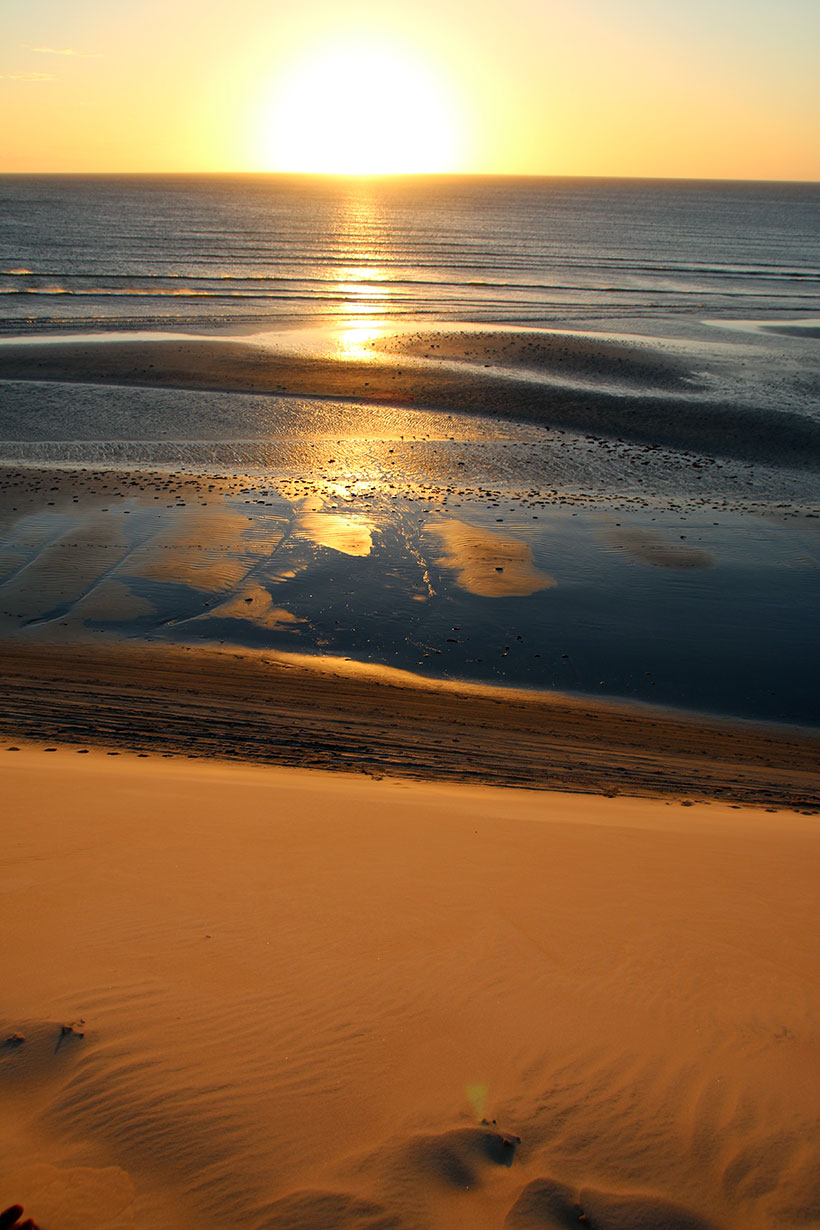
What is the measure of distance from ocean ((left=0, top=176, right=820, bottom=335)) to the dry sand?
35.4m

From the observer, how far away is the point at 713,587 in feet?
43.9

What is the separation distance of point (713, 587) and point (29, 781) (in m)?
10.7

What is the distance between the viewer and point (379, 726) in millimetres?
8922

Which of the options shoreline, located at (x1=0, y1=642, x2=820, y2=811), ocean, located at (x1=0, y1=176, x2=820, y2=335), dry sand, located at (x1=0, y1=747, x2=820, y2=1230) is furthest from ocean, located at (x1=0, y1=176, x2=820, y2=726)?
dry sand, located at (x1=0, y1=747, x2=820, y2=1230)

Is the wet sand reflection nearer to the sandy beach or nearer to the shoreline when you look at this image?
the sandy beach

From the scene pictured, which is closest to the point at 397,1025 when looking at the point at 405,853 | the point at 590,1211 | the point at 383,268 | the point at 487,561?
the point at 590,1211

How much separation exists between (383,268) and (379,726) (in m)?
57.4

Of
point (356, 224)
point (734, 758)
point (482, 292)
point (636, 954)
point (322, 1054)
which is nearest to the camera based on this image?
point (322, 1054)

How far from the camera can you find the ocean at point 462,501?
11375 mm

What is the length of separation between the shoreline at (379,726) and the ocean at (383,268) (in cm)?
3020

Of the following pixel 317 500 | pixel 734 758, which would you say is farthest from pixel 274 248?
pixel 734 758

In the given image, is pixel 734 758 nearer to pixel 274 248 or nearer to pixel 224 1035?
pixel 224 1035

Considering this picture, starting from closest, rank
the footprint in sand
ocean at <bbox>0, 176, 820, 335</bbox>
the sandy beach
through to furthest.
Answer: the footprint in sand
the sandy beach
ocean at <bbox>0, 176, 820, 335</bbox>

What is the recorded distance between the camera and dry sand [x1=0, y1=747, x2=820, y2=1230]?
3182 mm
